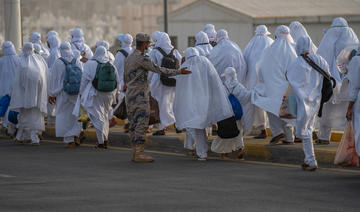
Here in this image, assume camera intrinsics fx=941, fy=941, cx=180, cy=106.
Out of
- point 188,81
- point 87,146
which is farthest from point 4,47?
point 188,81

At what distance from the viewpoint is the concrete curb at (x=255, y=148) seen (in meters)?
11.7

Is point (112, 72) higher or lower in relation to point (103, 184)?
higher

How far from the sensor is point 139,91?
40.5 ft

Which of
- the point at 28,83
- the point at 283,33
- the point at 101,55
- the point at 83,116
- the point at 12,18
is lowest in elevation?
the point at 83,116

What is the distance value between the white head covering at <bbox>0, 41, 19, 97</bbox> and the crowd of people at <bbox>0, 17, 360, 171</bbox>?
23.7 inches

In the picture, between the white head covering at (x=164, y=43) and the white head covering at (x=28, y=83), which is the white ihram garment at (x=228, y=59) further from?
the white head covering at (x=28, y=83)

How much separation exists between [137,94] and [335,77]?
2.80 metres

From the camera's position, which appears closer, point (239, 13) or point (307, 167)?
point (307, 167)

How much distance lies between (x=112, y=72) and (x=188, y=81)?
71.1 inches

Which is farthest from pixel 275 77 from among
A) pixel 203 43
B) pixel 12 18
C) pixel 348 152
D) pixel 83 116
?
pixel 12 18

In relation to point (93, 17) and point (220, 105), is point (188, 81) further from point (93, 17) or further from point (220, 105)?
point (93, 17)

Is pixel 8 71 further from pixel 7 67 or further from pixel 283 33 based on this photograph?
pixel 283 33

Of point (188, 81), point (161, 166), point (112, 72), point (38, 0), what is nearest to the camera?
point (161, 166)

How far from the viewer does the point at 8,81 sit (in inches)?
643
